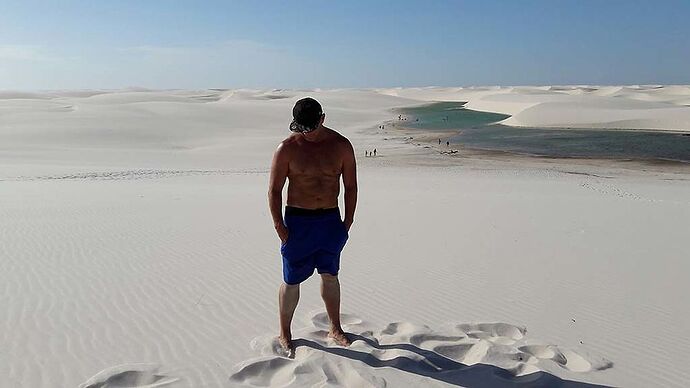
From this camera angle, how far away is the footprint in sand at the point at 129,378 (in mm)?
3592

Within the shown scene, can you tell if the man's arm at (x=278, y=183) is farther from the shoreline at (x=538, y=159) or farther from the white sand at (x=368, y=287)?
the shoreline at (x=538, y=159)

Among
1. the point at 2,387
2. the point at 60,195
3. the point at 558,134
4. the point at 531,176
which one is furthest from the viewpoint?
the point at 558,134

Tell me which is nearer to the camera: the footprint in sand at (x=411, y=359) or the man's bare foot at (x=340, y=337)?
the footprint in sand at (x=411, y=359)

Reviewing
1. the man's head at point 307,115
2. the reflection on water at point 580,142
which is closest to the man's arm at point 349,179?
the man's head at point 307,115

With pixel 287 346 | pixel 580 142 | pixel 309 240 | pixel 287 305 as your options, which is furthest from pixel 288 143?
pixel 580 142

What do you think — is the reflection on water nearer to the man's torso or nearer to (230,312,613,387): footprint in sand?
(230,312,613,387): footprint in sand

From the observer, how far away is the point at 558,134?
117 ft

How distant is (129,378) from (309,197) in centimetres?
165

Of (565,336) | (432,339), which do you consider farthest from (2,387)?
(565,336)

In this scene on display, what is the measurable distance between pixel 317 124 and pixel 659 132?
37709mm

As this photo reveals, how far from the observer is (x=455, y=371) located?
3854 mm

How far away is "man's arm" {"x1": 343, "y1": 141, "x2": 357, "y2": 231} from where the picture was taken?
4.02 m

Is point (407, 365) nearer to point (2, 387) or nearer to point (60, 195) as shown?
point (2, 387)

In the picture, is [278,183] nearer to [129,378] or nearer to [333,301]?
[333,301]
